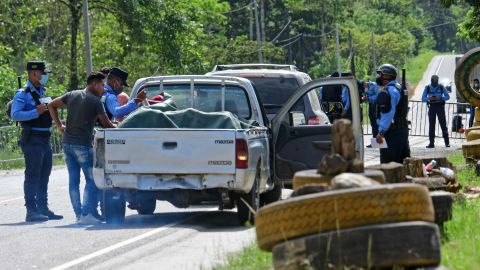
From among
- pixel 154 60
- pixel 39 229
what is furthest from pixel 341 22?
pixel 39 229

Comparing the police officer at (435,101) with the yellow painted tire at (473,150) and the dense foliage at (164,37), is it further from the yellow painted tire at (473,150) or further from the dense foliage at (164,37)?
the yellow painted tire at (473,150)

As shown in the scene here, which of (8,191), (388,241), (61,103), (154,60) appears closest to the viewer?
(388,241)

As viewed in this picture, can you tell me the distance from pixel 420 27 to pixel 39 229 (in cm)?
15578

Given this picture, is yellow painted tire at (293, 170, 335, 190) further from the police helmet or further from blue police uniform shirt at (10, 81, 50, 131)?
blue police uniform shirt at (10, 81, 50, 131)

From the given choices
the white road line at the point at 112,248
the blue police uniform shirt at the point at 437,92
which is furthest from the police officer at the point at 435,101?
the white road line at the point at 112,248

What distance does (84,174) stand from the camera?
1502 cm

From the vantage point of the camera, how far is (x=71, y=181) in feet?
49.8

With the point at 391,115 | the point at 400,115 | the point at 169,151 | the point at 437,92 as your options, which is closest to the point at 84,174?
the point at 169,151

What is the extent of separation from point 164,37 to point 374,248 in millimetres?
38232

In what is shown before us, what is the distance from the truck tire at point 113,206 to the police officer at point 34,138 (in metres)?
1.41

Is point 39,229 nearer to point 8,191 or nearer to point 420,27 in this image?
point 8,191

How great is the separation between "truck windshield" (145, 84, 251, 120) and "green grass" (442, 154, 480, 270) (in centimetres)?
330

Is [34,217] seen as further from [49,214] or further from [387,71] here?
[387,71]

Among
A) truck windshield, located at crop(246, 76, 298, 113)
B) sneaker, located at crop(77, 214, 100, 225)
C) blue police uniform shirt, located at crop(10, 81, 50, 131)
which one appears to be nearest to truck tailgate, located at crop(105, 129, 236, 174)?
sneaker, located at crop(77, 214, 100, 225)
